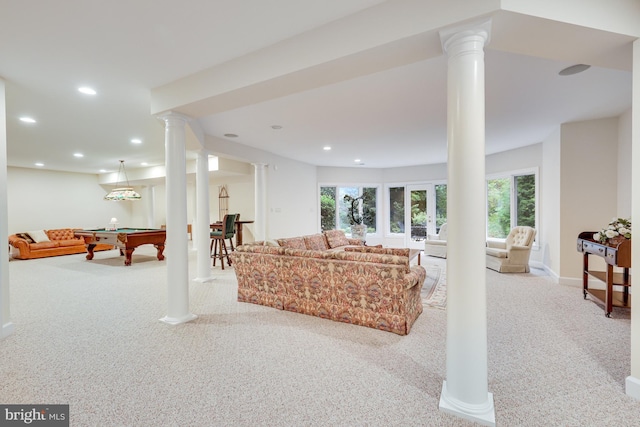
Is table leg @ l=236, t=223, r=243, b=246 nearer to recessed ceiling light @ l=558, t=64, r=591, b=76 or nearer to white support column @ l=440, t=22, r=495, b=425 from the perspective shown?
white support column @ l=440, t=22, r=495, b=425

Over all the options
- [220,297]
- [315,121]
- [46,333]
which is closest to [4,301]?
[46,333]

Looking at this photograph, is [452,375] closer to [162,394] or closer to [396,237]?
[162,394]

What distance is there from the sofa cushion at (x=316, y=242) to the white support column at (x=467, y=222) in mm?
3643

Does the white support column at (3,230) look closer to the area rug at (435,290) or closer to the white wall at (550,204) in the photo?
the area rug at (435,290)

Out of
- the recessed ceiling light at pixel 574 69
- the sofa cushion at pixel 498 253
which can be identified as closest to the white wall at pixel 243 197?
the sofa cushion at pixel 498 253

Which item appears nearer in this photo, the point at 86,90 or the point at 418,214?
the point at 86,90

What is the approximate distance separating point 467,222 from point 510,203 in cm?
590

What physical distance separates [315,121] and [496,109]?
2408 millimetres

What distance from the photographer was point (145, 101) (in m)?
3.53

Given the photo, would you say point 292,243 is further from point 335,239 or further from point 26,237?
point 26,237

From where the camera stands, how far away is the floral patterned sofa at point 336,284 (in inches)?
113

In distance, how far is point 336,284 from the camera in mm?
3154

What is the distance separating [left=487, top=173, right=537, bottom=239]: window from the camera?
6082 mm

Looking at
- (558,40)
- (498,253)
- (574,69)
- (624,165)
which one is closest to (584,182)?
(624,165)
